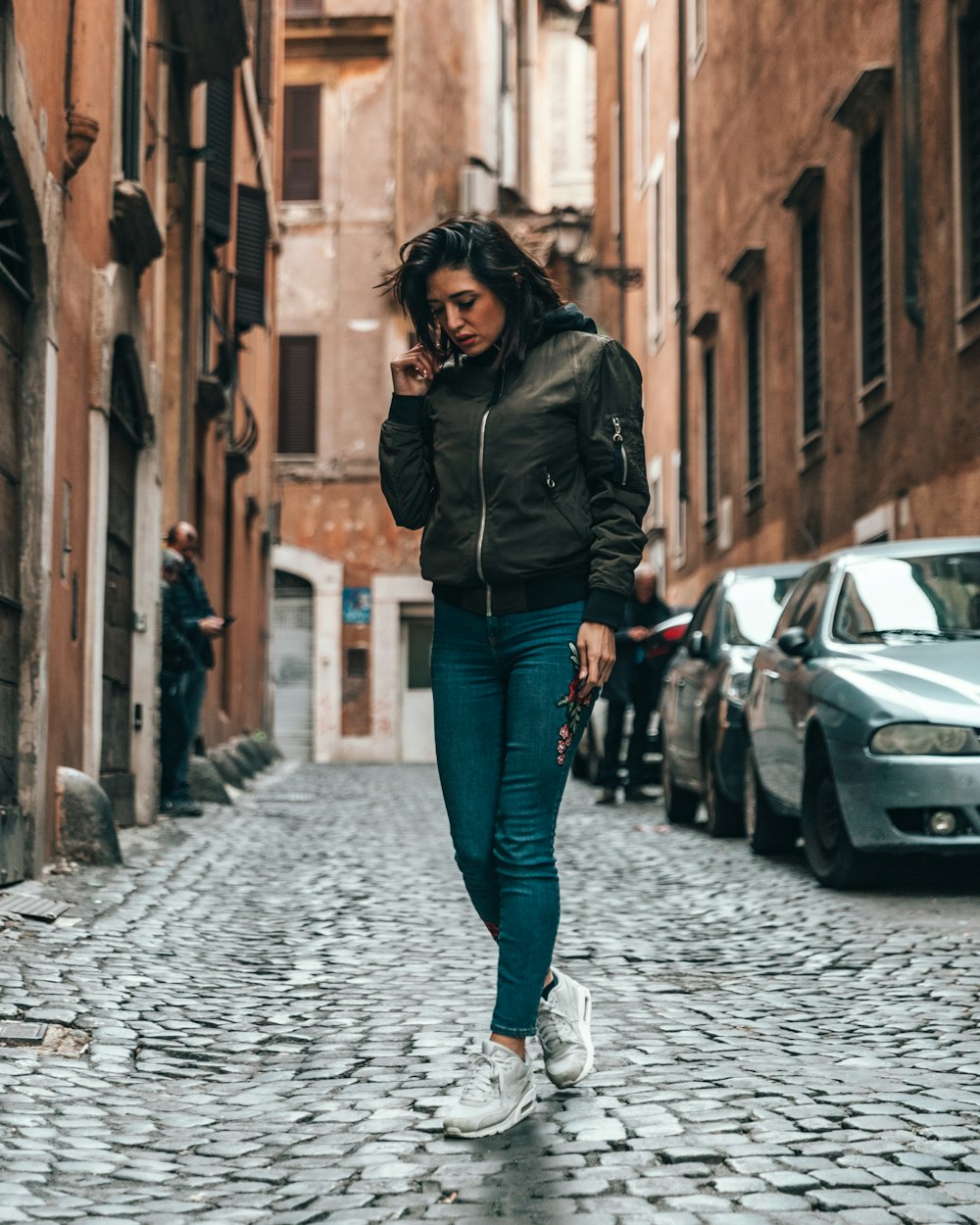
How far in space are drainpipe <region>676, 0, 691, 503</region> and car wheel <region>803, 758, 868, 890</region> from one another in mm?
18328

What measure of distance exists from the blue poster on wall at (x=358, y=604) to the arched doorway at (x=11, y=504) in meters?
23.4

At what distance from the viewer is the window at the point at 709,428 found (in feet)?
83.9

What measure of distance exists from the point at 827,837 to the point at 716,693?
303cm

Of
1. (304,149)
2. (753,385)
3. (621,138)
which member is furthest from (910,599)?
(621,138)

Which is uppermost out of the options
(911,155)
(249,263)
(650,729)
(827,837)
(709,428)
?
(249,263)

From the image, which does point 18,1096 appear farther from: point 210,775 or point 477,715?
point 210,775

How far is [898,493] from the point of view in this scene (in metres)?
15.8

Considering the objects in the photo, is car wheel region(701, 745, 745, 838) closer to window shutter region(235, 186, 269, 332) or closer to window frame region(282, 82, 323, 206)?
window shutter region(235, 186, 269, 332)

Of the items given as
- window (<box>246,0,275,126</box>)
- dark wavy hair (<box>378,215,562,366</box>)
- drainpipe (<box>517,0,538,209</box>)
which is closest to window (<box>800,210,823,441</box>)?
window (<box>246,0,275,126</box>)

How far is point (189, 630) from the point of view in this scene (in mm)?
13148

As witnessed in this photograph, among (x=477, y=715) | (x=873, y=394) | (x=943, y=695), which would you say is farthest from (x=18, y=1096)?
(x=873, y=394)

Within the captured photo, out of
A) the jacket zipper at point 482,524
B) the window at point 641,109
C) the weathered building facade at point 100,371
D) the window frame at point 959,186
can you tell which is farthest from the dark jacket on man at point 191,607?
the window at point 641,109

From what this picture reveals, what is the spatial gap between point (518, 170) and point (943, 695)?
94.4ft

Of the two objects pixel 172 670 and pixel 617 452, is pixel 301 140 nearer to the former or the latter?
pixel 172 670
